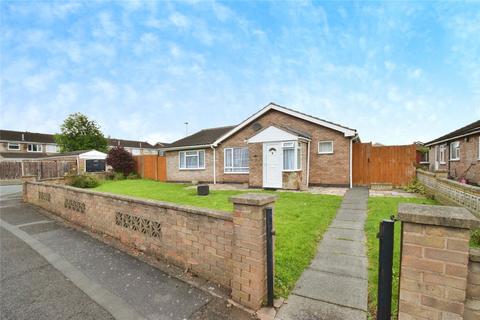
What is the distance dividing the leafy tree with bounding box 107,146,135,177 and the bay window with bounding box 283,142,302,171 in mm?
17167

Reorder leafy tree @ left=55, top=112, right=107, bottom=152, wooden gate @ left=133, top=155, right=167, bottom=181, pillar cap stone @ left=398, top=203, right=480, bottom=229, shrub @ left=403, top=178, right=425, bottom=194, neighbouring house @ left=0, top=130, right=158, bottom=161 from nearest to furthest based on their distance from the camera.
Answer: pillar cap stone @ left=398, top=203, right=480, bottom=229
shrub @ left=403, top=178, right=425, bottom=194
wooden gate @ left=133, top=155, right=167, bottom=181
leafy tree @ left=55, top=112, right=107, bottom=152
neighbouring house @ left=0, top=130, right=158, bottom=161

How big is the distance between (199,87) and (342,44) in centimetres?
988

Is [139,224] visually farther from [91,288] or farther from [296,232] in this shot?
[296,232]

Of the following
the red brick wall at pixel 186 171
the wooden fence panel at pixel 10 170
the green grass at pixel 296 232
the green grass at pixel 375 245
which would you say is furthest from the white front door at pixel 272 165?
the wooden fence panel at pixel 10 170

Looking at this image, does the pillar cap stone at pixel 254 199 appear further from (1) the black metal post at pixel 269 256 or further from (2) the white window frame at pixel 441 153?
(2) the white window frame at pixel 441 153

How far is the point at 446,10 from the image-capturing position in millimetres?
8305

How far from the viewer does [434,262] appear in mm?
1772

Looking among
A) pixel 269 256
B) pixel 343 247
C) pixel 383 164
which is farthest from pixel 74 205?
A: pixel 383 164

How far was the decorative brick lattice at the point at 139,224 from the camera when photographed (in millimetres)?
4457

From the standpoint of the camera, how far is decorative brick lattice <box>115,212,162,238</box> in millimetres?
4457

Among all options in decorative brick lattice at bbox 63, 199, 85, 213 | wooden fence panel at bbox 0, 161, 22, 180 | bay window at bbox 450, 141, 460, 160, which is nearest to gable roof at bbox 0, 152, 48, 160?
wooden fence panel at bbox 0, 161, 22, 180

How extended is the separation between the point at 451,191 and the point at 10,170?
35.7 meters

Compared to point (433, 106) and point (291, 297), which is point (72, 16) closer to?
point (291, 297)

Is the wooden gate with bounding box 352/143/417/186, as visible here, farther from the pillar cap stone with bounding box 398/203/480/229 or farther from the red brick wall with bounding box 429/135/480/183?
the pillar cap stone with bounding box 398/203/480/229
